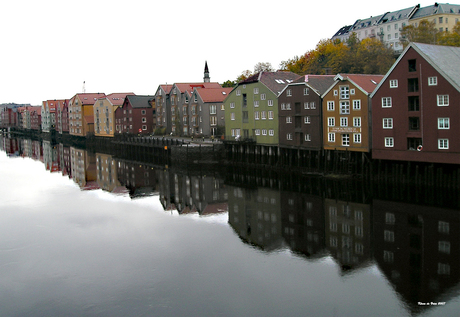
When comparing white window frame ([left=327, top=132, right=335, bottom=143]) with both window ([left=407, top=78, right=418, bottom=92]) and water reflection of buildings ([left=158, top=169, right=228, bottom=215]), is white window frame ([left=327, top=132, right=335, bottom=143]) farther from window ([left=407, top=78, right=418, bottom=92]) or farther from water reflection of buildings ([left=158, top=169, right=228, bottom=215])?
water reflection of buildings ([left=158, top=169, right=228, bottom=215])

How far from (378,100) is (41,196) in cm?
3347

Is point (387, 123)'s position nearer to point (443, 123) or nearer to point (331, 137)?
point (443, 123)

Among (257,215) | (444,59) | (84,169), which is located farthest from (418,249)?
(84,169)

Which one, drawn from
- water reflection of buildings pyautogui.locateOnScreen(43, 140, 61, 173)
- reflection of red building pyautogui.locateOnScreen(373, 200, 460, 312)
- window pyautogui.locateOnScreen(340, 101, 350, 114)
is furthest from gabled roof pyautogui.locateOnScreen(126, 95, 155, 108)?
reflection of red building pyautogui.locateOnScreen(373, 200, 460, 312)

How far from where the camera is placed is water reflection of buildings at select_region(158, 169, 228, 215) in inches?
1459

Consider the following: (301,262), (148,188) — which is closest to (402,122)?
(301,262)

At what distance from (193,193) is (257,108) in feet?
64.8

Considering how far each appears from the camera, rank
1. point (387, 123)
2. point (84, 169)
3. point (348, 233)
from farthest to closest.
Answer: point (84, 169) < point (387, 123) < point (348, 233)

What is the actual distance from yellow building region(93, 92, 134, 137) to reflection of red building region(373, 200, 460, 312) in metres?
80.2

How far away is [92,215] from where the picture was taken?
1409 inches

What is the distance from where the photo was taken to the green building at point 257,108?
5612cm

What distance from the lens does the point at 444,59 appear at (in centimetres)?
3794

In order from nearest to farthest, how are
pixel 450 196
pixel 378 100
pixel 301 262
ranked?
pixel 301 262 < pixel 450 196 < pixel 378 100

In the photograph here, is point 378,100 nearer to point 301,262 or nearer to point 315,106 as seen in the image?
point 315,106
